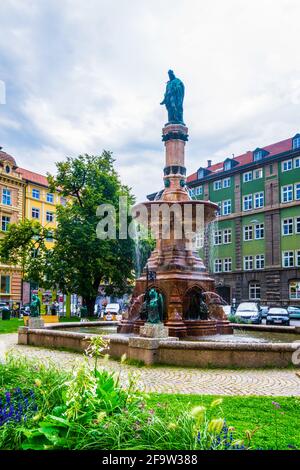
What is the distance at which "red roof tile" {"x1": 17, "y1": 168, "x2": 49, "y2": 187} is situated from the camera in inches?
2394

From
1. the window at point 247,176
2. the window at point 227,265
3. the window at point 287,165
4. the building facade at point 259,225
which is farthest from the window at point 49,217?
the window at point 287,165

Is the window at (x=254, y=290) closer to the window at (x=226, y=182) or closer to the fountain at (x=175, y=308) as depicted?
the window at (x=226, y=182)

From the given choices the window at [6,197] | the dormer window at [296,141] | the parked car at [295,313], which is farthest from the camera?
the window at [6,197]

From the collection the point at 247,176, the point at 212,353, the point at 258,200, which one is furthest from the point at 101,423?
the point at 247,176

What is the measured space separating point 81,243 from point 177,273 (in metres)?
17.0

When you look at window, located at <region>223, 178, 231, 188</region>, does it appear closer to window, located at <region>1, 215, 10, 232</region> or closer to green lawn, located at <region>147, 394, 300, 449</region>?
window, located at <region>1, 215, 10, 232</region>

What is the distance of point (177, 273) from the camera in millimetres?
15641

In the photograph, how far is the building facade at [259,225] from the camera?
160 feet

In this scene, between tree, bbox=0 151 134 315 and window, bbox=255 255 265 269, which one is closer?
tree, bbox=0 151 134 315

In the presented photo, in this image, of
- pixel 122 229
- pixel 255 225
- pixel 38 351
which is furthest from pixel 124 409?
pixel 255 225

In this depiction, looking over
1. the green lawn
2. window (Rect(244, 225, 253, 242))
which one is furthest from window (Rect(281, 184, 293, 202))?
the green lawn

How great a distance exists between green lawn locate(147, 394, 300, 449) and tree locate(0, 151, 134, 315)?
2478 cm
